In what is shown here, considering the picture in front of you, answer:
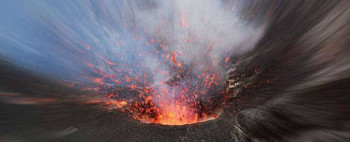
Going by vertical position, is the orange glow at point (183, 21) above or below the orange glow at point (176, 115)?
above

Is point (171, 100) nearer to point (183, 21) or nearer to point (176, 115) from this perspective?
point (176, 115)

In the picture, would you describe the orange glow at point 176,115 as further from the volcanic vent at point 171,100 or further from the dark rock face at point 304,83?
the dark rock face at point 304,83

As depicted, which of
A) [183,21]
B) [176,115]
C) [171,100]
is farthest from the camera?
[183,21]

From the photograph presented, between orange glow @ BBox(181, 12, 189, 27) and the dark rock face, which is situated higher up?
orange glow @ BBox(181, 12, 189, 27)

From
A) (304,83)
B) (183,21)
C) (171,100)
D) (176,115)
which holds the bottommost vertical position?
(176,115)

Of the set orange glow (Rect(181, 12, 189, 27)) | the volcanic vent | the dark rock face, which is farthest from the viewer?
orange glow (Rect(181, 12, 189, 27))

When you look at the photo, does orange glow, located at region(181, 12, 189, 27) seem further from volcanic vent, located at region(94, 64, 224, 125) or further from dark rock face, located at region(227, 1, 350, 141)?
dark rock face, located at region(227, 1, 350, 141)

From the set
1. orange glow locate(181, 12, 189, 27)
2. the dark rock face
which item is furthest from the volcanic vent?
orange glow locate(181, 12, 189, 27)

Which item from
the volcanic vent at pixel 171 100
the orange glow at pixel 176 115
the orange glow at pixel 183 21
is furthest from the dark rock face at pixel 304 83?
the orange glow at pixel 183 21

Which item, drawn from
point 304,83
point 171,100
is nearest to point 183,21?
point 171,100
